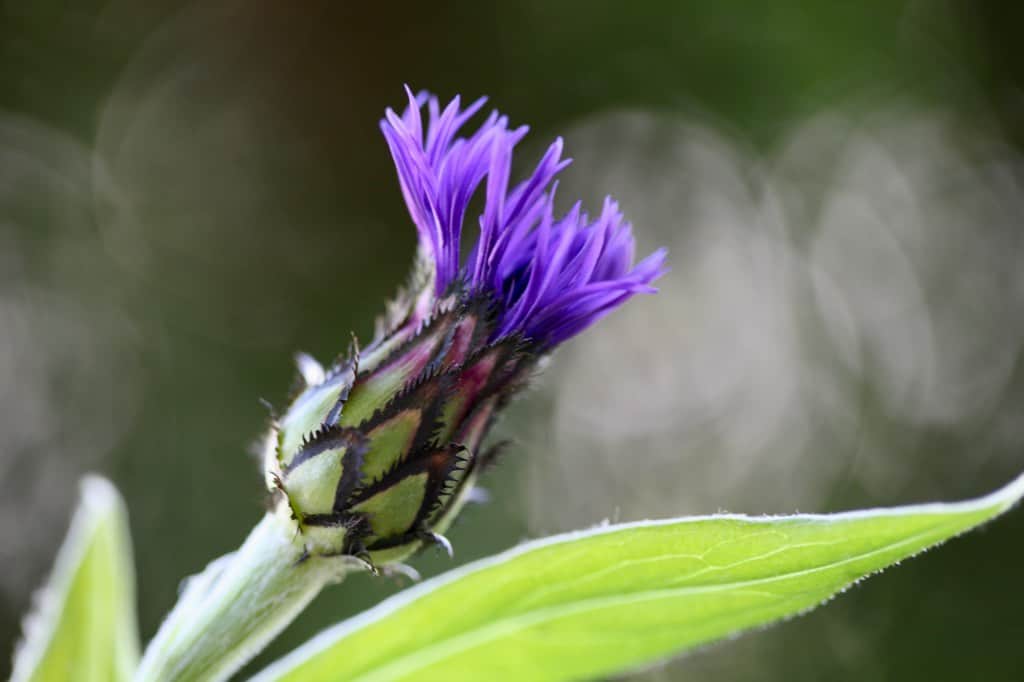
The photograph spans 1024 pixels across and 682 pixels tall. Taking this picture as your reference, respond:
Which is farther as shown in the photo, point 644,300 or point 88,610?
point 644,300

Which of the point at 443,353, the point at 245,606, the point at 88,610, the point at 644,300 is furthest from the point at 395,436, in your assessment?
the point at 644,300

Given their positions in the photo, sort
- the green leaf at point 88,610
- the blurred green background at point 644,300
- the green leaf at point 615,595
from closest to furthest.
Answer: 1. the green leaf at point 615,595
2. the green leaf at point 88,610
3. the blurred green background at point 644,300

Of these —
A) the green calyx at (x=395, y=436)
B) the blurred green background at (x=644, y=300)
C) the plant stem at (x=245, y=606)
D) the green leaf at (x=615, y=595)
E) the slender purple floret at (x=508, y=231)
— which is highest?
the blurred green background at (x=644, y=300)

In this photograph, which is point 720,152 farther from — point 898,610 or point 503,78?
point 898,610

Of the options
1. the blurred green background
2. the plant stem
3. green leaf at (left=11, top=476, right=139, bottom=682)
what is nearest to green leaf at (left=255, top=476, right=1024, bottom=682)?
the plant stem

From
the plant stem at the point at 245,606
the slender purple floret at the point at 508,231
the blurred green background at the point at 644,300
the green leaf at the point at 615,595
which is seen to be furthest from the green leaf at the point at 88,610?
the blurred green background at the point at 644,300

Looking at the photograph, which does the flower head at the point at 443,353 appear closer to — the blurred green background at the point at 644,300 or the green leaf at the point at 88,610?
the green leaf at the point at 88,610

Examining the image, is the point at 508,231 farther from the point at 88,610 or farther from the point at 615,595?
the point at 88,610
